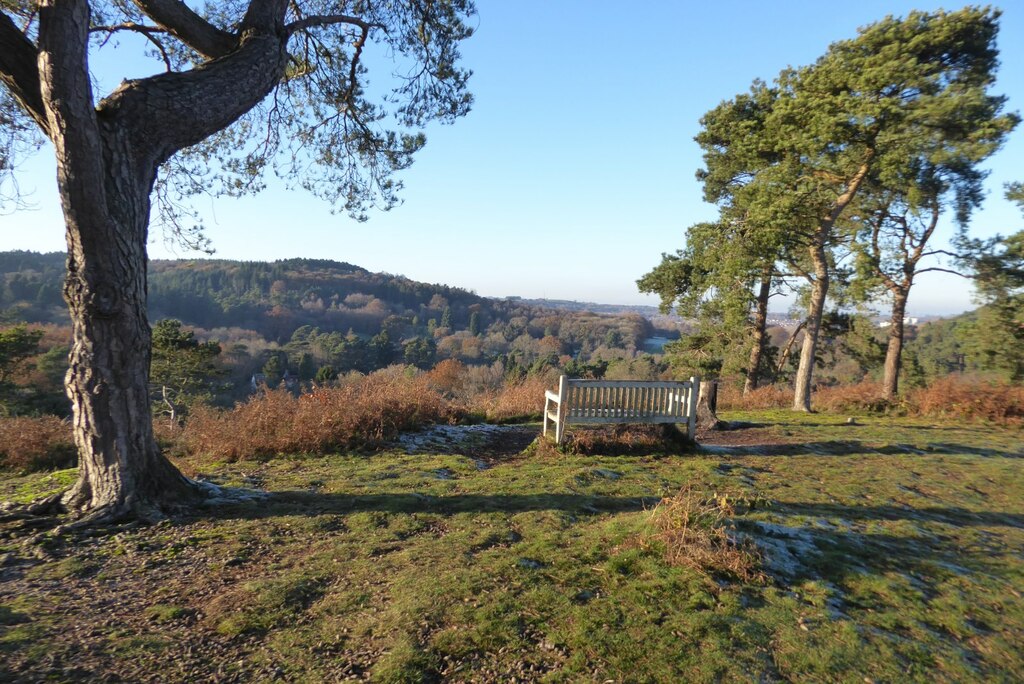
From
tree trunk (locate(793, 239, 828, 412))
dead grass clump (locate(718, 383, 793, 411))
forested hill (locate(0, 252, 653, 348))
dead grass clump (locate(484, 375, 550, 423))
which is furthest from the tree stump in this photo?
forested hill (locate(0, 252, 653, 348))

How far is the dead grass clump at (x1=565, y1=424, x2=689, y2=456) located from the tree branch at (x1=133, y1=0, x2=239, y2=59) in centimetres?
674

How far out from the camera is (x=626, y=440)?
8328mm

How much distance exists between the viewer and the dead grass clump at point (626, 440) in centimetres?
803

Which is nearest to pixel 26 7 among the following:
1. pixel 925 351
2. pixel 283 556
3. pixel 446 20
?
pixel 446 20

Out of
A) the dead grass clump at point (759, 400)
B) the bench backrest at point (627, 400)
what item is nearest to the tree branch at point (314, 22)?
the bench backrest at point (627, 400)

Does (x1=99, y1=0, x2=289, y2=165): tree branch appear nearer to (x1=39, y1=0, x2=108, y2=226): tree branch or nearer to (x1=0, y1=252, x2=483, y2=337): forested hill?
(x1=39, y1=0, x2=108, y2=226): tree branch

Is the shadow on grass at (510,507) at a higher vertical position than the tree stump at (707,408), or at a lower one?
lower

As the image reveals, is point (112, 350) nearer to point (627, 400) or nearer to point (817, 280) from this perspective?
point (627, 400)

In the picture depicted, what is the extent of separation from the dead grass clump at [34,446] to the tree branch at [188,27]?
6281 millimetres

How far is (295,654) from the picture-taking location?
2.82 metres

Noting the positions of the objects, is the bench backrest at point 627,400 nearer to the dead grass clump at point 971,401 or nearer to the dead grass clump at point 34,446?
the dead grass clump at point 34,446

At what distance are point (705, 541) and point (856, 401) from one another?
13.6 m

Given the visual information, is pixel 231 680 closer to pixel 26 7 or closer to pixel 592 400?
pixel 592 400

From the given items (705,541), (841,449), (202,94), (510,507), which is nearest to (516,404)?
(841,449)
